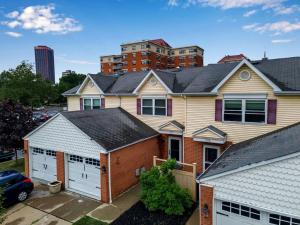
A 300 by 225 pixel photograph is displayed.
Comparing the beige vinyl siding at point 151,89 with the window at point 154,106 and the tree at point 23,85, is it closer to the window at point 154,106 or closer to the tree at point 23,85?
the window at point 154,106

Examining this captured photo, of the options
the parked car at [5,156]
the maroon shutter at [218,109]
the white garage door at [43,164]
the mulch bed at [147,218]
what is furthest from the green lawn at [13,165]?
the maroon shutter at [218,109]

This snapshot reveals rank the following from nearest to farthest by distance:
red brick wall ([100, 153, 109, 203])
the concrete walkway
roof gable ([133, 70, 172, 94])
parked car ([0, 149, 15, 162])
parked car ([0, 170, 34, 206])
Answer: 1. the concrete walkway
2. parked car ([0, 170, 34, 206])
3. red brick wall ([100, 153, 109, 203])
4. roof gable ([133, 70, 172, 94])
5. parked car ([0, 149, 15, 162])

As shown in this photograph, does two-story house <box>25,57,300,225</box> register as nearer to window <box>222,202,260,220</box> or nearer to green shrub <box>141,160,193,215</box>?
window <box>222,202,260,220</box>

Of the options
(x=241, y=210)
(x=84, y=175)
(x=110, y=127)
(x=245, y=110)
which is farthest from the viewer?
(x=110, y=127)

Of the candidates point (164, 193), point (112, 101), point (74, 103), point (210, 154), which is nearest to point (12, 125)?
point (74, 103)

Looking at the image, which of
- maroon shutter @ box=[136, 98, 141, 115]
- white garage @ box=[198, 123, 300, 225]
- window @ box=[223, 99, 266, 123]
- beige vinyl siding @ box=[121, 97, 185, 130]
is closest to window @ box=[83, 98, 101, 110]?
beige vinyl siding @ box=[121, 97, 185, 130]

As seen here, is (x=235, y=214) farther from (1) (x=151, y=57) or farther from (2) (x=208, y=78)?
(1) (x=151, y=57)
